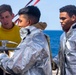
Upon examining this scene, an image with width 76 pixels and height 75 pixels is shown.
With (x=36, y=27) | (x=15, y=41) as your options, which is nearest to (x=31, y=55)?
(x=36, y=27)

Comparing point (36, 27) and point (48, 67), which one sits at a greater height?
point (36, 27)

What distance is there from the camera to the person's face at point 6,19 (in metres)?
4.60

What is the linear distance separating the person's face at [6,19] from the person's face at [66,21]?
2.49 feet

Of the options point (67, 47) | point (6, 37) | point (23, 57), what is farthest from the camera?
point (6, 37)

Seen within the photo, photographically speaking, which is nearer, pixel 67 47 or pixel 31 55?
pixel 31 55

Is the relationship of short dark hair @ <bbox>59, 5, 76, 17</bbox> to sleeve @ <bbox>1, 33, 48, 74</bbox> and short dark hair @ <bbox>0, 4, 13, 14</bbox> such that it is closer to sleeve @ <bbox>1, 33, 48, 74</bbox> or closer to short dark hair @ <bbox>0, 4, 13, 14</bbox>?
sleeve @ <bbox>1, 33, 48, 74</bbox>

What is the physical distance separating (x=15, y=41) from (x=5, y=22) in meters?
0.28

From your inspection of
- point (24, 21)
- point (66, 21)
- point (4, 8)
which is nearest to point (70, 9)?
point (66, 21)

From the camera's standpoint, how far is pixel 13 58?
3789mm

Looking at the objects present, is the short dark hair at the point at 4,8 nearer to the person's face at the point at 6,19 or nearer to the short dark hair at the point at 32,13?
the person's face at the point at 6,19

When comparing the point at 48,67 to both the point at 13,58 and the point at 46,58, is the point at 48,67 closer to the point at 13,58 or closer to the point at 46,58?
the point at 46,58

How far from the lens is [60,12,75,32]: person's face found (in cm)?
413

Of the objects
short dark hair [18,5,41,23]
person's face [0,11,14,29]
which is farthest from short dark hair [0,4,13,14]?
short dark hair [18,5,41,23]

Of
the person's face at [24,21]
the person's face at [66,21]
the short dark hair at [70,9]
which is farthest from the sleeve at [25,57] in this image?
the short dark hair at [70,9]
